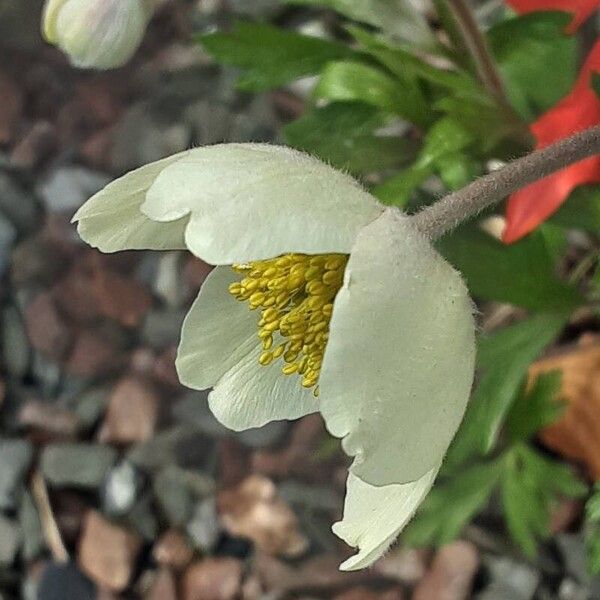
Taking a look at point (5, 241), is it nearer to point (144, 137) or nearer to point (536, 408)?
point (144, 137)

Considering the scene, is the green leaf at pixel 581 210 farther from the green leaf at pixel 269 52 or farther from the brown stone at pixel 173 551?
the brown stone at pixel 173 551

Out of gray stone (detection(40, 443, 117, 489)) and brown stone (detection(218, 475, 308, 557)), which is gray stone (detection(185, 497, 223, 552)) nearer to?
brown stone (detection(218, 475, 308, 557))

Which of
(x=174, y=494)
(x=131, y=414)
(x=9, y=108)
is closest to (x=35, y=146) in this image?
(x=9, y=108)

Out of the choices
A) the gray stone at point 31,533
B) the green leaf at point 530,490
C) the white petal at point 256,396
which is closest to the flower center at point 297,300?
the white petal at point 256,396

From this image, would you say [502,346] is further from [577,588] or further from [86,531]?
[86,531]

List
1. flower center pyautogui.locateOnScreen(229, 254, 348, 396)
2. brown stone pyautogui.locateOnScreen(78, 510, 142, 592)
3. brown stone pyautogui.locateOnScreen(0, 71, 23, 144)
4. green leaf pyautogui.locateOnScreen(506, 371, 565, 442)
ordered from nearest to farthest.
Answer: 1. flower center pyautogui.locateOnScreen(229, 254, 348, 396)
2. green leaf pyautogui.locateOnScreen(506, 371, 565, 442)
3. brown stone pyautogui.locateOnScreen(78, 510, 142, 592)
4. brown stone pyautogui.locateOnScreen(0, 71, 23, 144)

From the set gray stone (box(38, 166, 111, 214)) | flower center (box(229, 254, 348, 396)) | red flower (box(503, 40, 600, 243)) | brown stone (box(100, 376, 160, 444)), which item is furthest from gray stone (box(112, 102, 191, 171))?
flower center (box(229, 254, 348, 396))
